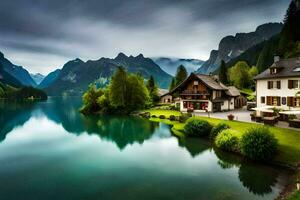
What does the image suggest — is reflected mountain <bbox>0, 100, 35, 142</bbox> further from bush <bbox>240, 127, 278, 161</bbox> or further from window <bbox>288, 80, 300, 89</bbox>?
window <bbox>288, 80, 300, 89</bbox>

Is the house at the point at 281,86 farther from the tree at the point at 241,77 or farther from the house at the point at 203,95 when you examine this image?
the tree at the point at 241,77

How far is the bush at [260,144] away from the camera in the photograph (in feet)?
77.4

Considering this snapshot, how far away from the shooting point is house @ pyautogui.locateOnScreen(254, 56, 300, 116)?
39844mm

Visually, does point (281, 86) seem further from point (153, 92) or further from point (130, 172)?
point (153, 92)

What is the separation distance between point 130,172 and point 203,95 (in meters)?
40.0

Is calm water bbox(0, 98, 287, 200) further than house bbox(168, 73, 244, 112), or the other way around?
house bbox(168, 73, 244, 112)

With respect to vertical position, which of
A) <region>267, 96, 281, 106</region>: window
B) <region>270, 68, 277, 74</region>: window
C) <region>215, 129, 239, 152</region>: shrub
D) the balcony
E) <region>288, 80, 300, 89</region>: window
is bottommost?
<region>215, 129, 239, 152</region>: shrub

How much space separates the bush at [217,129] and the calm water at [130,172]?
198 centimetres

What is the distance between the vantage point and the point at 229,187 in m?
19.0

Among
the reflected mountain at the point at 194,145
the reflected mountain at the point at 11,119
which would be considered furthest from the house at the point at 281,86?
the reflected mountain at the point at 11,119

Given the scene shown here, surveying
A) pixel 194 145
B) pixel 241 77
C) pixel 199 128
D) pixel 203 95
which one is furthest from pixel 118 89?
pixel 241 77

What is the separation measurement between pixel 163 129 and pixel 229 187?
92.2ft

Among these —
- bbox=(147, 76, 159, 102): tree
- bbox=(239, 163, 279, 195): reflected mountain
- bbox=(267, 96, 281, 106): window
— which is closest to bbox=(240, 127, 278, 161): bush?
bbox=(239, 163, 279, 195): reflected mountain

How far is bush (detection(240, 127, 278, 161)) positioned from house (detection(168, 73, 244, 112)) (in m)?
32.9
